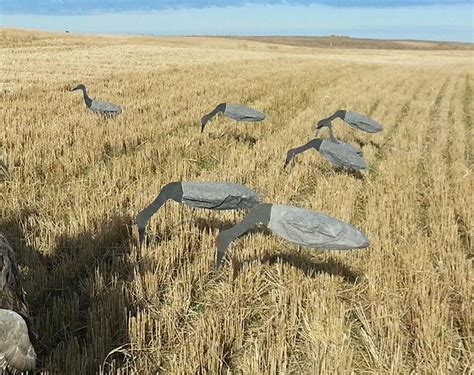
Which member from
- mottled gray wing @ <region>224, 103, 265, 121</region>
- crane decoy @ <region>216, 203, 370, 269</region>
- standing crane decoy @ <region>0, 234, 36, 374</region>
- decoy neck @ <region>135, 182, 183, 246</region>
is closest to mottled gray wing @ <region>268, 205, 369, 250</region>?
crane decoy @ <region>216, 203, 370, 269</region>

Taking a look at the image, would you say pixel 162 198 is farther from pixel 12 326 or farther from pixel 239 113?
pixel 239 113

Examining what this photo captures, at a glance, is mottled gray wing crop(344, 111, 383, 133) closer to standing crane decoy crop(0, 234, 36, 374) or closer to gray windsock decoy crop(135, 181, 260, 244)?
gray windsock decoy crop(135, 181, 260, 244)

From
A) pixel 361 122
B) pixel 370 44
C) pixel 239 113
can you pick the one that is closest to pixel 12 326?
pixel 239 113

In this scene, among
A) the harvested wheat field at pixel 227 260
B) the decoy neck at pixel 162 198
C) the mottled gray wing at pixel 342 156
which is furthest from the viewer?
the mottled gray wing at pixel 342 156

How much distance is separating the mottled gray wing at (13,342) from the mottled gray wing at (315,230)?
1.75m

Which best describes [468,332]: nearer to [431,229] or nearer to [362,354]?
[362,354]

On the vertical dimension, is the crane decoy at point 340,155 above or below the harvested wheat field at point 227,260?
above

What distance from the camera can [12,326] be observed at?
1.96 meters

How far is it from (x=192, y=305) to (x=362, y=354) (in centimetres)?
116

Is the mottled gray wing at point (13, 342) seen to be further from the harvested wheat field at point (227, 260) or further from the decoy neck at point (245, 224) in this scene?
the decoy neck at point (245, 224)

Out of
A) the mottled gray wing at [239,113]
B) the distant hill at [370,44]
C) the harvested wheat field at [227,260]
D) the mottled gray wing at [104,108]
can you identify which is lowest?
the distant hill at [370,44]

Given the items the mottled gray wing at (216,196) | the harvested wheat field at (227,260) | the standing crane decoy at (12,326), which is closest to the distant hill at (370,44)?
the harvested wheat field at (227,260)

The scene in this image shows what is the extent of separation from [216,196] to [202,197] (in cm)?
11

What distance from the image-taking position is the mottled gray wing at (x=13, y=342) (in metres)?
1.94
